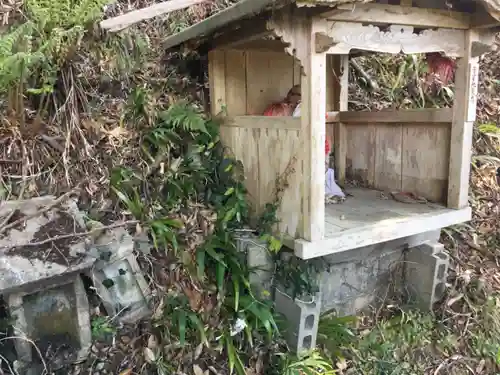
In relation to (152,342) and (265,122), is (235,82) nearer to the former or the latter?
(265,122)

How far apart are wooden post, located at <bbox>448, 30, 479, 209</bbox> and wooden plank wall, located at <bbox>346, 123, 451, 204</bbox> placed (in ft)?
0.31

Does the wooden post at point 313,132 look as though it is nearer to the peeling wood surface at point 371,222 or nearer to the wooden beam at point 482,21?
the peeling wood surface at point 371,222

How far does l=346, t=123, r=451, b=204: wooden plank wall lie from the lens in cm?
385

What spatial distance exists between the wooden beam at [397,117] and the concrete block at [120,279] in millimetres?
2614

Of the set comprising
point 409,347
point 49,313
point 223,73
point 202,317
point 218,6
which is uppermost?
point 218,6

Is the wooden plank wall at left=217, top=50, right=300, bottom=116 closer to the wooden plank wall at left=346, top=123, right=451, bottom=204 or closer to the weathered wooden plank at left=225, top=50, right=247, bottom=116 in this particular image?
the weathered wooden plank at left=225, top=50, right=247, bottom=116

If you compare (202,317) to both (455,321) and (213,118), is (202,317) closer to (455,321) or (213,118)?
(213,118)

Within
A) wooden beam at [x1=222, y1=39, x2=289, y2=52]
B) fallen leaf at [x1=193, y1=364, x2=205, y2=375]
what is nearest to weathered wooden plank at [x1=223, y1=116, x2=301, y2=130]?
wooden beam at [x1=222, y1=39, x2=289, y2=52]

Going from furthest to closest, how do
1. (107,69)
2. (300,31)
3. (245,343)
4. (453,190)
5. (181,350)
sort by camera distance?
1. (107,69)
2. (453,190)
3. (245,343)
4. (181,350)
5. (300,31)

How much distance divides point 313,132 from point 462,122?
58.8 inches

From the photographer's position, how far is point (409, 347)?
13.3ft

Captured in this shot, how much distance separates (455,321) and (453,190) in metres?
1.47

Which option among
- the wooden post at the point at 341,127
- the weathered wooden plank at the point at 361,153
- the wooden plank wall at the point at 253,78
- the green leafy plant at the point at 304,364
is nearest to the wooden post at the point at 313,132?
the green leafy plant at the point at 304,364

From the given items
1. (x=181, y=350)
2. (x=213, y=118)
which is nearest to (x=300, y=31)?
(x=213, y=118)
